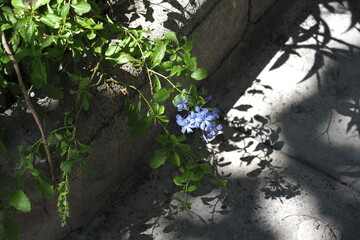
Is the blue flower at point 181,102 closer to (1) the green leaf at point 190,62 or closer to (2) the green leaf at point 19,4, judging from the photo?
(1) the green leaf at point 190,62

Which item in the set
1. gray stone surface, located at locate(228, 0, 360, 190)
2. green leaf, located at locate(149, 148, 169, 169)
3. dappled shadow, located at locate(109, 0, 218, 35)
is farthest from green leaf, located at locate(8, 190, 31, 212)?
gray stone surface, located at locate(228, 0, 360, 190)

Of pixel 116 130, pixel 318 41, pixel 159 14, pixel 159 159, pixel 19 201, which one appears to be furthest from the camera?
pixel 318 41

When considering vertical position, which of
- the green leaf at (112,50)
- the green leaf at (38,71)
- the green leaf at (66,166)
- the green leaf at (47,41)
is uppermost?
the green leaf at (47,41)

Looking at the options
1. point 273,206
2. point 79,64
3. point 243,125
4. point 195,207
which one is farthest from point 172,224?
point 79,64

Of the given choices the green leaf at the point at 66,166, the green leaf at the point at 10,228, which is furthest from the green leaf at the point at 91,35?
the green leaf at the point at 10,228

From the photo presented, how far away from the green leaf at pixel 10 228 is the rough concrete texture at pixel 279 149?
565mm

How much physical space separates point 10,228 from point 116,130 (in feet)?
2.03

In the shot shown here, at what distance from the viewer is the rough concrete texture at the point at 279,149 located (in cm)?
257

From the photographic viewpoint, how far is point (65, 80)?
89.2 inches

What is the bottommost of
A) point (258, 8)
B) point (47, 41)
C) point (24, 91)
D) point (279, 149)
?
point (279, 149)

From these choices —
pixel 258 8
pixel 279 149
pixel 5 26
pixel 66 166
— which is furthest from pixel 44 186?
pixel 258 8

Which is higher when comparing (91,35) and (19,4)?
(19,4)

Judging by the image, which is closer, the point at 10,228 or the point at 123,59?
the point at 10,228

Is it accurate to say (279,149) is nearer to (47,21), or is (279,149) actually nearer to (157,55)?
(157,55)
